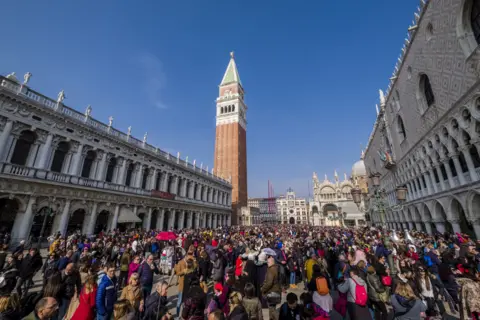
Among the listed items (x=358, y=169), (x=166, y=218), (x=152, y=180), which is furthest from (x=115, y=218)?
(x=358, y=169)

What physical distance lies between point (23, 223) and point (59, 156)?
6.20 metres

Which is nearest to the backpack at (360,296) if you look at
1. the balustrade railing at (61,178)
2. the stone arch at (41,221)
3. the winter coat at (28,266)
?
the winter coat at (28,266)

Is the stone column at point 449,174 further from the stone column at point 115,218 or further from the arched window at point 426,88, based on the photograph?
the stone column at point 115,218

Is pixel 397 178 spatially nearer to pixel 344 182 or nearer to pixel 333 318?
pixel 333 318

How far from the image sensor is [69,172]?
19766 millimetres

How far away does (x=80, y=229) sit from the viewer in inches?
800

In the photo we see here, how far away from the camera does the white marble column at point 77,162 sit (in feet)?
65.4

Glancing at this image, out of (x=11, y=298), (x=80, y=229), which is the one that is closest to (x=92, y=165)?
(x=80, y=229)

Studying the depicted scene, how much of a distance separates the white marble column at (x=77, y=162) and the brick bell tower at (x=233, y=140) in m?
38.0

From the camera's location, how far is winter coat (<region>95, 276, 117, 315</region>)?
432cm

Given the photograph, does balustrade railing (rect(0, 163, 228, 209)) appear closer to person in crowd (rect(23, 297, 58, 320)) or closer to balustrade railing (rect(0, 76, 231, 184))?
balustrade railing (rect(0, 76, 231, 184))

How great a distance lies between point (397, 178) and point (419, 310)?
33.0 metres

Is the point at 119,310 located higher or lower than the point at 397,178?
lower

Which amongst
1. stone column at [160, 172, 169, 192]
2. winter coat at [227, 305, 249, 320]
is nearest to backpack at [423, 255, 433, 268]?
winter coat at [227, 305, 249, 320]
